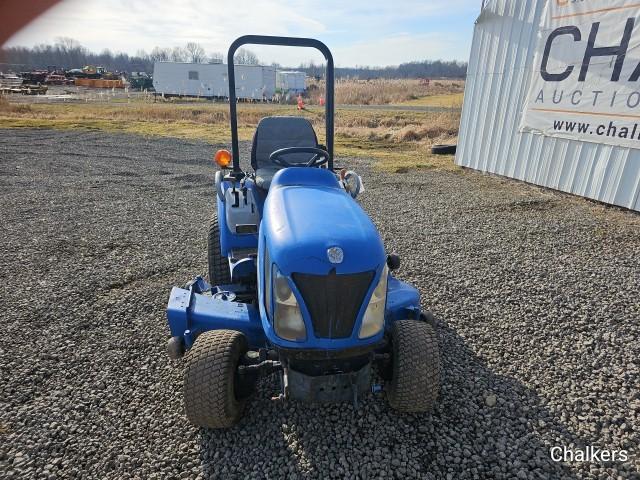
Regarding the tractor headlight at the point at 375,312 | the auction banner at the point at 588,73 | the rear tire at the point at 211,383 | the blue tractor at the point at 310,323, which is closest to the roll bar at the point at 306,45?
the blue tractor at the point at 310,323

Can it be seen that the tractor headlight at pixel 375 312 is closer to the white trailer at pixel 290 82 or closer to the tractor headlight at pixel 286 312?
the tractor headlight at pixel 286 312

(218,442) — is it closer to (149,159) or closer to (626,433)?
(626,433)

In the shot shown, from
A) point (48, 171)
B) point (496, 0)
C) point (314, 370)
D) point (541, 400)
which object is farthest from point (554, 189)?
point (48, 171)

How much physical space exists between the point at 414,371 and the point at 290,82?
4167 cm

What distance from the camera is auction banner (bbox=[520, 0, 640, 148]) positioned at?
6.08 meters

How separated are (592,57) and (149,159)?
9.99 m

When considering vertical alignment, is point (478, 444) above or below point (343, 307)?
below

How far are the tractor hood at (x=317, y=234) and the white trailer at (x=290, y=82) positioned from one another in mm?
38323

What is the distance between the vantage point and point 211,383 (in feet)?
6.94

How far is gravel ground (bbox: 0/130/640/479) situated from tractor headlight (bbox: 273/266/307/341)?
681mm

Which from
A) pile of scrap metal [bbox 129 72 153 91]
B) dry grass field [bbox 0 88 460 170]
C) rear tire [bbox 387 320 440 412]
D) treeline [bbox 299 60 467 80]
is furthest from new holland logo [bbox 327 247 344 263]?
treeline [bbox 299 60 467 80]

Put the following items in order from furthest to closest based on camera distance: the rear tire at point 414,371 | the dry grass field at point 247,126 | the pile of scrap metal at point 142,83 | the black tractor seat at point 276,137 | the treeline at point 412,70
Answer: the treeline at point 412,70
the pile of scrap metal at point 142,83
the dry grass field at point 247,126
the black tractor seat at point 276,137
the rear tire at point 414,371

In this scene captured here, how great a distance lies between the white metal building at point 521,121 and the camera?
6465 millimetres

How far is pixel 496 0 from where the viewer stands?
8227mm
